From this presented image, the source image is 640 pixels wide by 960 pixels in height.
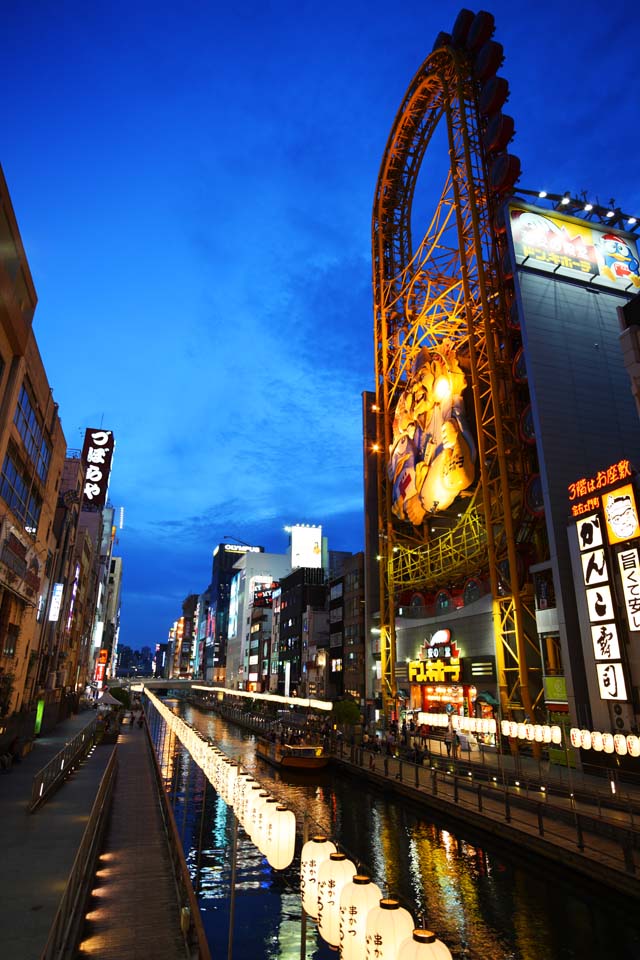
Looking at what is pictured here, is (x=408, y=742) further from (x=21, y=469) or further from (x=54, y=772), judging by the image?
(x=21, y=469)

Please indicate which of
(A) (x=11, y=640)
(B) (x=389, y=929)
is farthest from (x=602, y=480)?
(A) (x=11, y=640)

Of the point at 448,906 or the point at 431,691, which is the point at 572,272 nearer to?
the point at 431,691

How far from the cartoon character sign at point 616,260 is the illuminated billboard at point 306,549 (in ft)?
282

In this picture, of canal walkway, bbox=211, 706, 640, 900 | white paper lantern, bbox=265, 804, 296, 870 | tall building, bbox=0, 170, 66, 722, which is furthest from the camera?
tall building, bbox=0, 170, 66, 722

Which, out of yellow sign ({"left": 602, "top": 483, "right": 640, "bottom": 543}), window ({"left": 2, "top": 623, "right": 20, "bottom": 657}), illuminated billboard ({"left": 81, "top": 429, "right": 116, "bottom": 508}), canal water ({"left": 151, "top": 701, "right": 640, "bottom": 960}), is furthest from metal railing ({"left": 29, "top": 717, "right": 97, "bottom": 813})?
illuminated billboard ({"left": 81, "top": 429, "right": 116, "bottom": 508})

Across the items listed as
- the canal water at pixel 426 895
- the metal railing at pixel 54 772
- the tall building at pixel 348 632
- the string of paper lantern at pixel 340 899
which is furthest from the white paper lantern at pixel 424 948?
the tall building at pixel 348 632

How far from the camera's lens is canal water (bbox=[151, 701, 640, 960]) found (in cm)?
1468

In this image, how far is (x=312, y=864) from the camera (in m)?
9.78

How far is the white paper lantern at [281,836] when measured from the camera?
1168 centimetres

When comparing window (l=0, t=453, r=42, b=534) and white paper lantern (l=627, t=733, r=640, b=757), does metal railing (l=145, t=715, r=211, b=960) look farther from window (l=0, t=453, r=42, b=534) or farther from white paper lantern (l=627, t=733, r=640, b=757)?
window (l=0, t=453, r=42, b=534)

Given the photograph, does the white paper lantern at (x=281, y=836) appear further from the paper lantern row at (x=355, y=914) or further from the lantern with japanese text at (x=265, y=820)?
the paper lantern row at (x=355, y=914)

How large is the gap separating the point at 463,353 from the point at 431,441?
8.53m

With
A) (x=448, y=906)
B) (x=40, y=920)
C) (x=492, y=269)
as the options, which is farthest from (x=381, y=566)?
(x=40, y=920)

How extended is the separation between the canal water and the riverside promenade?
63.1 inches
